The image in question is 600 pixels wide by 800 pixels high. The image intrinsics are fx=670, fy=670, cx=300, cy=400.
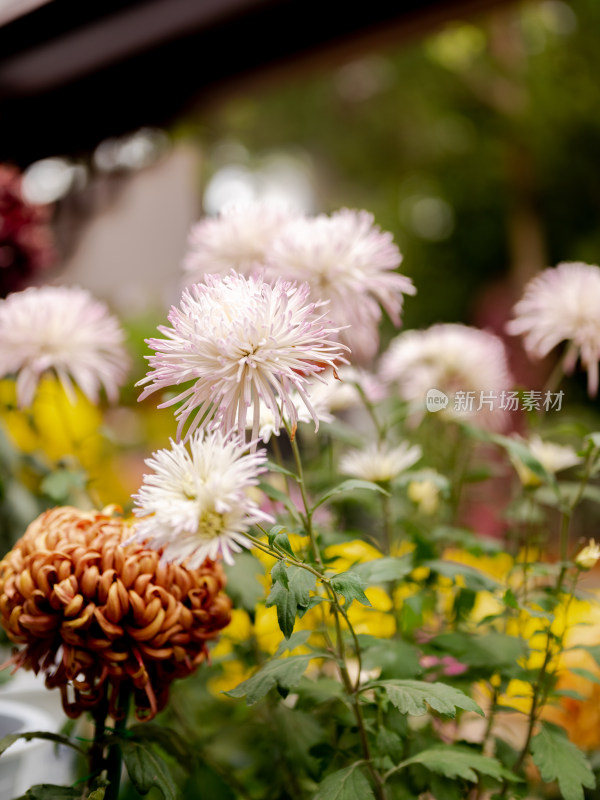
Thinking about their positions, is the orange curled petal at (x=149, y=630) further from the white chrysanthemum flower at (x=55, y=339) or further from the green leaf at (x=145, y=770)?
the white chrysanthemum flower at (x=55, y=339)

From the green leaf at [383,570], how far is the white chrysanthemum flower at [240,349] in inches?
5.2

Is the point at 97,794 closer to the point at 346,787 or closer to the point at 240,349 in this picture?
the point at 346,787

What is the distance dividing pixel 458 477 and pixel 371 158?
12.4 ft

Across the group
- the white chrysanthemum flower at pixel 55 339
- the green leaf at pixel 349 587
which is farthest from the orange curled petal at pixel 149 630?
the white chrysanthemum flower at pixel 55 339

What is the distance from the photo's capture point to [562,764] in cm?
42

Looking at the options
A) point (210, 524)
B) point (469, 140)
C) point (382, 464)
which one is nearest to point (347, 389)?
point (382, 464)

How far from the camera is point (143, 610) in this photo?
38 centimetres

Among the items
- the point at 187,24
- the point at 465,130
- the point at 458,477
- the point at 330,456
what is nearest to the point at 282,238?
the point at 330,456

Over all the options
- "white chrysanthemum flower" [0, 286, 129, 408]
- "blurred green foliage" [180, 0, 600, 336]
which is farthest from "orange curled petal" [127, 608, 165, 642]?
"blurred green foliage" [180, 0, 600, 336]

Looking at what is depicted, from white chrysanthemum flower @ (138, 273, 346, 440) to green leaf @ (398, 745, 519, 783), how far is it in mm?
223

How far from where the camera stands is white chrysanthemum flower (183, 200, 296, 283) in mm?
491

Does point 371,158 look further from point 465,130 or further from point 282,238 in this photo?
point 282,238

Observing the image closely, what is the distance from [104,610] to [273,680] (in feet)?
0.34

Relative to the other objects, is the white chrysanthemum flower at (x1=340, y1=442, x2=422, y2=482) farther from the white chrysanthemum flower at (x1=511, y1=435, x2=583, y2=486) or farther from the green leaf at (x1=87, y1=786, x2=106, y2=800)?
the green leaf at (x1=87, y1=786, x2=106, y2=800)
